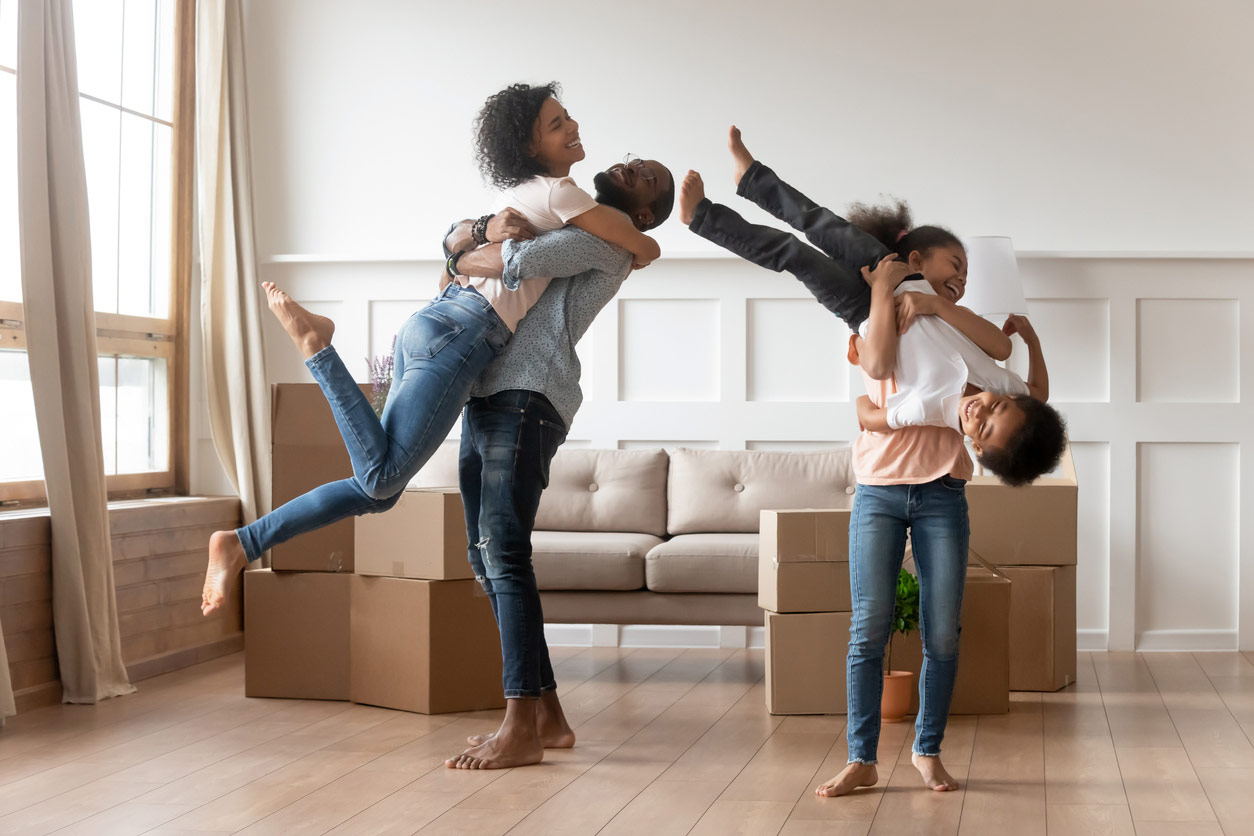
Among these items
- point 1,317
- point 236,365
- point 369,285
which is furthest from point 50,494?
point 369,285

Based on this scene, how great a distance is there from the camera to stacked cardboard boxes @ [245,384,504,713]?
3307 millimetres

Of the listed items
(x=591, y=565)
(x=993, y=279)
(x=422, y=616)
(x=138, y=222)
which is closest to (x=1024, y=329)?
(x=993, y=279)

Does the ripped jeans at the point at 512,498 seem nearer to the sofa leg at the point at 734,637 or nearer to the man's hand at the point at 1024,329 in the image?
the man's hand at the point at 1024,329

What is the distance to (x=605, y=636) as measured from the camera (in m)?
4.75

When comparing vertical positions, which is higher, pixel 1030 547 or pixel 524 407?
pixel 524 407

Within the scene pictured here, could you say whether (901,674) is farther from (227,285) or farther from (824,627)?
(227,285)

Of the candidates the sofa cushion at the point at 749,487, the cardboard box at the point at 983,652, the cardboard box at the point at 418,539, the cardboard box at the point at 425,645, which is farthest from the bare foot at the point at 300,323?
the sofa cushion at the point at 749,487

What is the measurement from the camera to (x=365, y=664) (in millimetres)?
3455

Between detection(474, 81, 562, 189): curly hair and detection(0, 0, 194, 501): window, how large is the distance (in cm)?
207

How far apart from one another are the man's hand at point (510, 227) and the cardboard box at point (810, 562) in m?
1.17

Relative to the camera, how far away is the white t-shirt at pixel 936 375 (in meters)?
2.40

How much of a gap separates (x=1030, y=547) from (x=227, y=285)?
10.1 ft

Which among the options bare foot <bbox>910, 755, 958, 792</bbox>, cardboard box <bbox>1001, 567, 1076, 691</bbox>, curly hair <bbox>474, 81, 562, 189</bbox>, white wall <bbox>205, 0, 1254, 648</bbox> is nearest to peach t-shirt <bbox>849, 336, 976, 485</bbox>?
bare foot <bbox>910, 755, 958, 792</bbox>

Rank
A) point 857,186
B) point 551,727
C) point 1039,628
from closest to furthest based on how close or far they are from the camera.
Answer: point 551,727 → point 1039,628 → point 857,186
